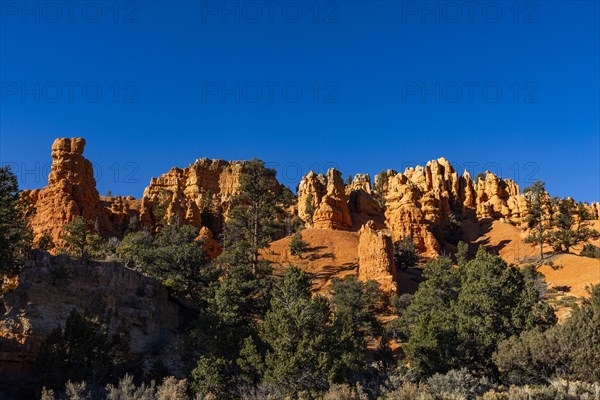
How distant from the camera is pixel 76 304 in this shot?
2608cm

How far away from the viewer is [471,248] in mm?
70625

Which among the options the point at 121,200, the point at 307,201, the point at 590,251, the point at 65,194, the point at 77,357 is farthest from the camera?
the point at 307,201

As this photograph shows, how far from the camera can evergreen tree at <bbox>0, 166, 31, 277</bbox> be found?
79.8ft

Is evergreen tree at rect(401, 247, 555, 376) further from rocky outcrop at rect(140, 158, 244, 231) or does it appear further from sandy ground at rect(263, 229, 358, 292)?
rocky outcrop at rect(140, 158, 244, 231)

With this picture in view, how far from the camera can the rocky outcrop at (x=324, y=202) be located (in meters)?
63.2

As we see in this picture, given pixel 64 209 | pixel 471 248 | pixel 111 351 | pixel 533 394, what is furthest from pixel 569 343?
pixel 471 248

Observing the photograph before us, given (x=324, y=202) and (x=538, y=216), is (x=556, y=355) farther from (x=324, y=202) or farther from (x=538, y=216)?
(x=538, y=216)

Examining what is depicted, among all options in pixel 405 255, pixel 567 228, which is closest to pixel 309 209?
pixel 405 255

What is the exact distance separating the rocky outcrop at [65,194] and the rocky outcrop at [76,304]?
715 inches

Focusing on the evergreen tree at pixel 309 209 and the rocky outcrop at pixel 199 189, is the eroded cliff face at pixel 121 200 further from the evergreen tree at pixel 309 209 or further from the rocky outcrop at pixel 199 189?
the evergreen tree at pixel 309 209

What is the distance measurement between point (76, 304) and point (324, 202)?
139ft

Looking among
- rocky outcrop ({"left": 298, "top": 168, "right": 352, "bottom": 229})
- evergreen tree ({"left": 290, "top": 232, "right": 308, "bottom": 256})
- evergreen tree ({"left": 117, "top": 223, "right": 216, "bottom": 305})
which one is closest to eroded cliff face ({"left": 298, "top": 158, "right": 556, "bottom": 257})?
rocky outcrop ({"left": 298, "top": 168, "right": 352, "bottom": 229})

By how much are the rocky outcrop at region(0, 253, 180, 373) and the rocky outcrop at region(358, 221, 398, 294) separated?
18.6m

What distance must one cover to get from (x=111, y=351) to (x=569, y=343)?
21115 mm
